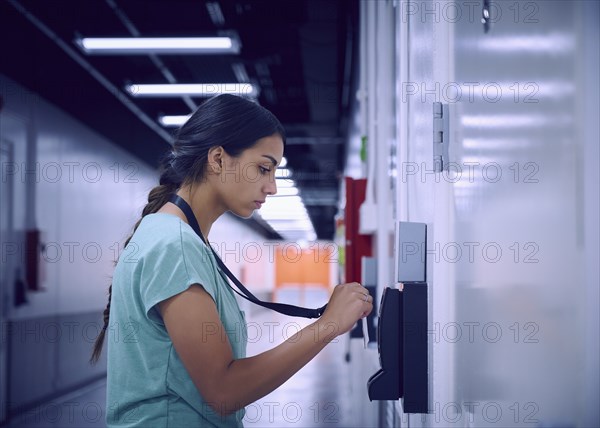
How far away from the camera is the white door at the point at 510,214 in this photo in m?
0.77

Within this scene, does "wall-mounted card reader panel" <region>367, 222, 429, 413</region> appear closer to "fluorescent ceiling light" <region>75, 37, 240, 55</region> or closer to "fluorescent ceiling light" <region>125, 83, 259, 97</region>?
"fluorescent ceiling light" <region>75, 37, 240, 55</region>

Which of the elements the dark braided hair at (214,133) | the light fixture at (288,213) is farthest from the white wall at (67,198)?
the dark braided hair at (214,133)

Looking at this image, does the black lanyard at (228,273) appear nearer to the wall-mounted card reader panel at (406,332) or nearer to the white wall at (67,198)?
the wall-mounted card reader panel at (406,332)

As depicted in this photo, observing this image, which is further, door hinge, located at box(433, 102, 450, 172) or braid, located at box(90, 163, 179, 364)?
braid, located at box(90, 163, 179, 364)

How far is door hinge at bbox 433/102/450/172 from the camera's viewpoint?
1.22 meters

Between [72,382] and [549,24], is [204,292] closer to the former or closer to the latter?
[549,24]

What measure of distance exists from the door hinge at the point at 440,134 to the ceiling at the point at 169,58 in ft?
12.8

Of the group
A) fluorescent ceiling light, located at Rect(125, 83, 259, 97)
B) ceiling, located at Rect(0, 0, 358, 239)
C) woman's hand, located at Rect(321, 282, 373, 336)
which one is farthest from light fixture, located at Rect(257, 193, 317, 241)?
Result: woman's hand, located at Rect(321, 282, 373, 336)

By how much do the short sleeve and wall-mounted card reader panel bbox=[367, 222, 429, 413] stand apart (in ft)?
1.19

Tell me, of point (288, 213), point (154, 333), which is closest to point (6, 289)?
point (154, 333)

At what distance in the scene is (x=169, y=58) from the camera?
5930 millimetres

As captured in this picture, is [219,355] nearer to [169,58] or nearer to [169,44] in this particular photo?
[169,44]

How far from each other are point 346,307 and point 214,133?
19.7 inches

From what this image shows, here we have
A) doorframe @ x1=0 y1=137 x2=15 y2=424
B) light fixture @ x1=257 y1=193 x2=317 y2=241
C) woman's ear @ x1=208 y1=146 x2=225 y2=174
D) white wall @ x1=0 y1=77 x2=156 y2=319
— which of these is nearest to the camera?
woman's ear @ x1=208 y1=146 x2=225 y2=174
